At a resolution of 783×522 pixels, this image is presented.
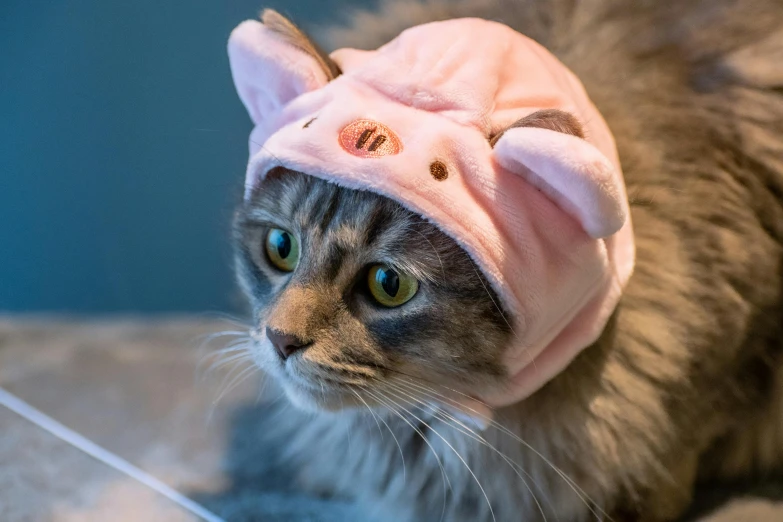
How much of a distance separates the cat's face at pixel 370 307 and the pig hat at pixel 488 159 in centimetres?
4

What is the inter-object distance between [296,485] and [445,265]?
0.61 metres

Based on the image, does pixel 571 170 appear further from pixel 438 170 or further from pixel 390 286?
pixel 390 286

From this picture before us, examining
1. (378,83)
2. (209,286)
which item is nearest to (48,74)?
(209,286)

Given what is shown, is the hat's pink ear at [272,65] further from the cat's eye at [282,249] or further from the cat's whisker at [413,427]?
the cat's whisker at [413,427]

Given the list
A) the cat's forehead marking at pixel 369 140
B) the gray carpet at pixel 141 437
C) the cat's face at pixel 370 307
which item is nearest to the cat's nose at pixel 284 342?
the cat's face at pixel 370 307

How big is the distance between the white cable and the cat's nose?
0.41 metres

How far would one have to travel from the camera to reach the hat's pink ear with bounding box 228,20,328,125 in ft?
2.80

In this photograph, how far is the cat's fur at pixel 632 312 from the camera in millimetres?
831

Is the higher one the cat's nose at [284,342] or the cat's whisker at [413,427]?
the cat's nose at [284,342]

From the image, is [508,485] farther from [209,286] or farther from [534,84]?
[209,286]

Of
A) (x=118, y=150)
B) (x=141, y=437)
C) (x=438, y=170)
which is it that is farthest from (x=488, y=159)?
(x=118, y=150)

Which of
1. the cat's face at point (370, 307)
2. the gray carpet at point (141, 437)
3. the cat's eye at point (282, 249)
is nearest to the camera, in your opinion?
the cat's face at point (370, 307)

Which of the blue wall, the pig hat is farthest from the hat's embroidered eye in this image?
the blue wall

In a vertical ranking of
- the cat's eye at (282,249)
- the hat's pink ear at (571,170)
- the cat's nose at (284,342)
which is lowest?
the cat's nose at (284,342)
